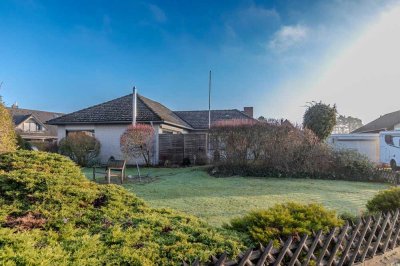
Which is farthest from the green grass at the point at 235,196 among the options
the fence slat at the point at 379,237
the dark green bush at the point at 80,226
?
the fence slat at the point at 379,237

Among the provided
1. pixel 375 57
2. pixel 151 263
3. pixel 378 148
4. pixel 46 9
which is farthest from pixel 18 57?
pixel 378 148

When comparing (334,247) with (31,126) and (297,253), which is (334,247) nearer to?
(297,253)

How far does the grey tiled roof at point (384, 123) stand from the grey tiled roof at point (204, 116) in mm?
14039

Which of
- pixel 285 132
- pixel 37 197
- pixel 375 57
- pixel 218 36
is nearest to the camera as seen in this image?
pixel 37 197

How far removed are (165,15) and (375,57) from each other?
944cm

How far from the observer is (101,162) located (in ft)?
63.6

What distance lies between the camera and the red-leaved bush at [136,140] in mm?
16328

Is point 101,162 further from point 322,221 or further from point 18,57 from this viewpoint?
point 322,221

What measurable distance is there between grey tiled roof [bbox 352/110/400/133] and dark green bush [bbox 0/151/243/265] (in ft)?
100

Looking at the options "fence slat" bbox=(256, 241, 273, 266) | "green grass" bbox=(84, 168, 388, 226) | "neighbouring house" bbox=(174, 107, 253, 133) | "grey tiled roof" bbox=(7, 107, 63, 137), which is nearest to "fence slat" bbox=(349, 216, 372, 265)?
"fence slat" bbox=(256, 241, 273, 266)

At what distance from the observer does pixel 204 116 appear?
2845 cm

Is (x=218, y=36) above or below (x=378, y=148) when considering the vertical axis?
above

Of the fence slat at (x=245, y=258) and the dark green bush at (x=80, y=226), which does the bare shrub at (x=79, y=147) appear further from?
the fence slat at (x=245, y=258)

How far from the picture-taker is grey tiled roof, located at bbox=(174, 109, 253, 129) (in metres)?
27.0
